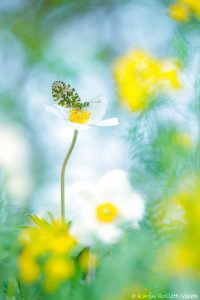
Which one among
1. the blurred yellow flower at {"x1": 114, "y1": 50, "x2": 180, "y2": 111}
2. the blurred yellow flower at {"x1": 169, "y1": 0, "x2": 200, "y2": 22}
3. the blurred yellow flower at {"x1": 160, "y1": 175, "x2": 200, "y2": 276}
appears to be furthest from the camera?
the blurred yellow flower at {"x1": 169, "y1": 0, "x2": 200, "y2": 22}

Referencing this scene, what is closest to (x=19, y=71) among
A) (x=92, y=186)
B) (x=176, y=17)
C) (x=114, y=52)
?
(x=114, y=52)

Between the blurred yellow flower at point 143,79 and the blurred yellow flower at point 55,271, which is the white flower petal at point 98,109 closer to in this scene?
the blurred yellow flower at point 143,79

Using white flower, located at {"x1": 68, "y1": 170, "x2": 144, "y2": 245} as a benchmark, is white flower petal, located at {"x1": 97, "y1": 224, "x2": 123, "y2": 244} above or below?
below

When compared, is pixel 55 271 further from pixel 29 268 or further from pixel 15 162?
pixel 15 162

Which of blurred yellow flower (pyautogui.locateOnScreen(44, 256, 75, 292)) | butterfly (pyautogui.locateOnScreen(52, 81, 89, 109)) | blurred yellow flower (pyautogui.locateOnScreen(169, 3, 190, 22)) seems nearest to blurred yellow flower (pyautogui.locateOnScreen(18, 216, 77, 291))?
blurred yellow flower (pyautogui.locateOnScreen(44, 256, 75, 292))

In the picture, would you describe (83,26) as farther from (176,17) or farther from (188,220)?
(188,220)

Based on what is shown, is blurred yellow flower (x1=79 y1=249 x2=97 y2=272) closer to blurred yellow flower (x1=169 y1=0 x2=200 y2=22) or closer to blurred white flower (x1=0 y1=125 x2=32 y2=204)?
blurred white flower (x1=0 y1=125 x2=32 y2=204)
